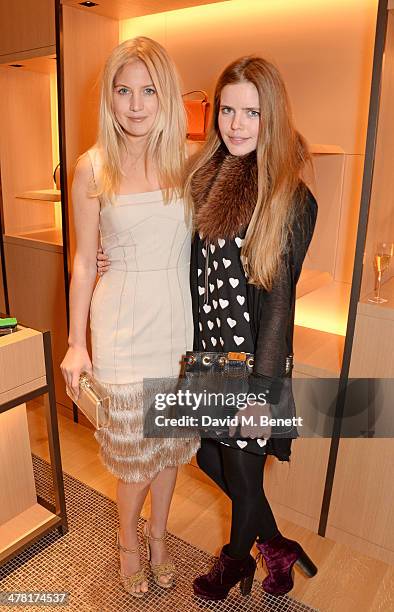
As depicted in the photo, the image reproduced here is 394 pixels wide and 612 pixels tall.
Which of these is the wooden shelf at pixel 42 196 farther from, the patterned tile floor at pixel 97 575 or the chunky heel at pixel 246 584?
the chunky heel at pixel 246 584

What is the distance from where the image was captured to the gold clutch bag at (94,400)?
5.46 feet

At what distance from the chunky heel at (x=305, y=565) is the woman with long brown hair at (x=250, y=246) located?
0.28m

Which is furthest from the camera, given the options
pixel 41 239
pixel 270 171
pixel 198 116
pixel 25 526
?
pixel 41 239

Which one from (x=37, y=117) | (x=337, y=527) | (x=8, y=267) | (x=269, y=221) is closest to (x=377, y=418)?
(x=337, y=527)

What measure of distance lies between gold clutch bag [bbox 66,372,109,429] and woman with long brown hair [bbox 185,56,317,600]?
329 mm

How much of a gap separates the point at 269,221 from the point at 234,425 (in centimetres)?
60

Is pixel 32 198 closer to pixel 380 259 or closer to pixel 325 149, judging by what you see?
pixel 325 149

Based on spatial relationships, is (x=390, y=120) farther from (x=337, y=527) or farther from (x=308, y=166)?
(x=337, y=527)

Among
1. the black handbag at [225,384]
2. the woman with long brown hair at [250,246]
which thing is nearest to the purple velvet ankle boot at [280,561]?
the woman with long brown hair at [250,246]

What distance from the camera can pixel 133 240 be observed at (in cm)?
159

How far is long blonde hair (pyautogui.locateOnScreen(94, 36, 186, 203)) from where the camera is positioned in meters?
1.50

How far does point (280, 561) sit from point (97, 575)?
26.7 inches

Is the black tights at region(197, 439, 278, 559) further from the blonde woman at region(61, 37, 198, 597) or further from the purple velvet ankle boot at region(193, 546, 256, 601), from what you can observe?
the blonde woman at region(61, 37, 198, 597)

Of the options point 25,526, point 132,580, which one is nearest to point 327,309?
point 132,580
